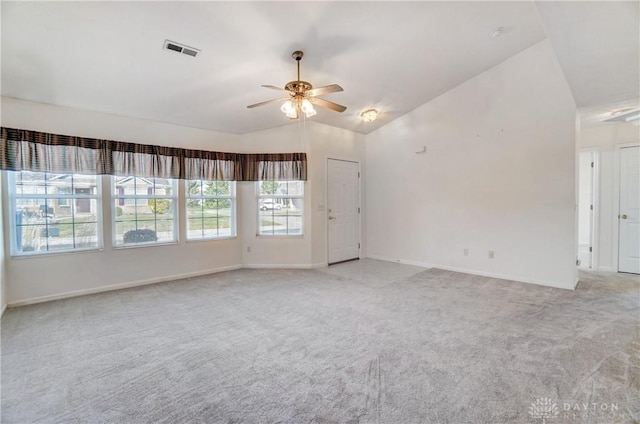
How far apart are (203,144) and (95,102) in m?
1.54

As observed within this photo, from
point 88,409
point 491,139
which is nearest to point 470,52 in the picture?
point 491,139

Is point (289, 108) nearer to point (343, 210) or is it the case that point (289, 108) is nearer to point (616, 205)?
point (343, 210)

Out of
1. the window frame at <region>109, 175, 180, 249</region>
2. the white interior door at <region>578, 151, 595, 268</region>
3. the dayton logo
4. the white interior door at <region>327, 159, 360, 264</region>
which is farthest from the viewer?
the white interior door at <region>327, 159, 360, 264</region>

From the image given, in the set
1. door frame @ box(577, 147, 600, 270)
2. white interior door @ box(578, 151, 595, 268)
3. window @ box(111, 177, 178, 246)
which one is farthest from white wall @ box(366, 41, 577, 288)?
window @ box(111, 177, 178, 246)

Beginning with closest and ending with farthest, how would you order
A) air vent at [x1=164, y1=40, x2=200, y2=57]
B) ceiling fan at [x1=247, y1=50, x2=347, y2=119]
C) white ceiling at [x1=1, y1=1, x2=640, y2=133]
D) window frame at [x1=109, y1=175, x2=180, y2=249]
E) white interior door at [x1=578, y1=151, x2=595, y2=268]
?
white ceiling at [x1=1, y1=1, x2=640, y2=133], air vent at [x1=164, y1=40, x2=200, y2=57], ceiling fan at [x1=247, y1=50, x2=347, y2=119], window frame at [x1=109, y1=175, x2=180, y2=249], white interior door at [x1=578, y1=151, x2=595, y2=268]

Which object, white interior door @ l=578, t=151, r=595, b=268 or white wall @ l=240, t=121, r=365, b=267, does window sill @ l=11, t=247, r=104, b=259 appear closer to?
white wall @ l=240, t=121, r=365, b=267

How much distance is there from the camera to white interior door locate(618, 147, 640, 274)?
15.1 feet

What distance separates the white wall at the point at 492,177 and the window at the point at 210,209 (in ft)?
10.3

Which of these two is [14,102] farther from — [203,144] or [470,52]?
[470,52]

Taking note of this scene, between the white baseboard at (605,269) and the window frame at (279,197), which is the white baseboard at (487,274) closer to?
the white baseboard at (605,269)

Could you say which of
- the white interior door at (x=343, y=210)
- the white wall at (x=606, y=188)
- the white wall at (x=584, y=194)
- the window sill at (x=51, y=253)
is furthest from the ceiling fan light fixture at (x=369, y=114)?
the window sill at (x=51, y=253)

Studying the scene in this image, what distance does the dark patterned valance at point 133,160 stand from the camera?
11.1 ft

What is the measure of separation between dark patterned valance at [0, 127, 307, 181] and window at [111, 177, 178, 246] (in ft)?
0.78

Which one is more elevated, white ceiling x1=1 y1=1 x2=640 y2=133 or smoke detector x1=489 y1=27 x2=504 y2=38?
smoke detector x1=489 y1=27 x2=504 y2=38
